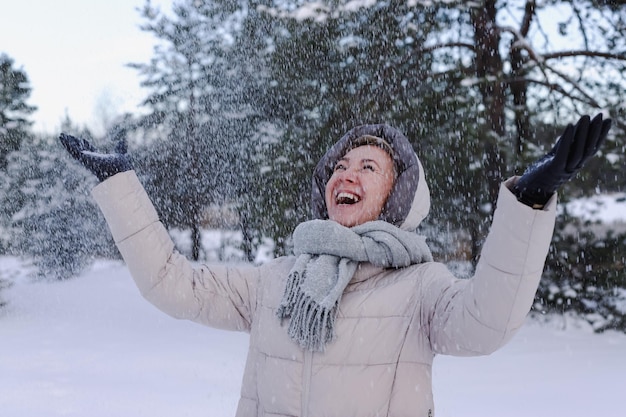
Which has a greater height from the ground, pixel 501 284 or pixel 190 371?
pixel 501 284

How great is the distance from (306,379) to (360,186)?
62cm

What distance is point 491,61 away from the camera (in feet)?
23.0

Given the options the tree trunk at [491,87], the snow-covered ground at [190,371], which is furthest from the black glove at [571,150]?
the tree trunk at [491,87]

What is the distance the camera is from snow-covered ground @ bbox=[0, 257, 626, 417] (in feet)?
14.6

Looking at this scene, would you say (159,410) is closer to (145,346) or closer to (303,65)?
(145,346)

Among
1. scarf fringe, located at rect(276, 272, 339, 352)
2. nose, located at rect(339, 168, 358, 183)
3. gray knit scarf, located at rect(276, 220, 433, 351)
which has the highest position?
nose, located at rect(339, 168, 358, 183)

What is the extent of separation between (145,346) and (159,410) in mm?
2586

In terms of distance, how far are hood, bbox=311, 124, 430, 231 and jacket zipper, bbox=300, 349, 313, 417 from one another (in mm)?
496

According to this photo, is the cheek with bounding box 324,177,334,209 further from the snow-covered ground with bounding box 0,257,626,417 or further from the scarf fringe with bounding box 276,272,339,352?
the snow-covered ground with bounding box 0,257,626,417

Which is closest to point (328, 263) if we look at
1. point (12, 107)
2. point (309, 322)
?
point (309, 322)

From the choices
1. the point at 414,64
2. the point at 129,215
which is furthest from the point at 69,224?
the point at 129,215

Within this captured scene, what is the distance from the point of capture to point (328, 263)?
177cm

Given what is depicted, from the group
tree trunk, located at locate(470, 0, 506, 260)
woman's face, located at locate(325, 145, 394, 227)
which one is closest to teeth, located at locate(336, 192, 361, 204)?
woman's face, located at locate(325, 145, 394, 227)

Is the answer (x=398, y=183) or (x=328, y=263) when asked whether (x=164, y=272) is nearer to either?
(x=328, y=263)
